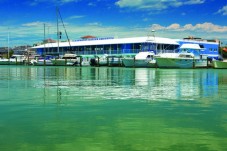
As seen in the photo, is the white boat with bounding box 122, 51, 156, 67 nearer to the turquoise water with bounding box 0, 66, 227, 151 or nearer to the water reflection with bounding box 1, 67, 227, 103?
the water reflection with bounding box 1, 67, 227, 103

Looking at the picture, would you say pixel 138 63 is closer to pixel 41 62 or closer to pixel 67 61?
pixel 67 61

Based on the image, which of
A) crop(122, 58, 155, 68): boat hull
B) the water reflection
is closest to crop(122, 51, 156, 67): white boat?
crop(122, 58, 155, 68): boat hull

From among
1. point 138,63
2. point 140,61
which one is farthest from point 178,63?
point 138,63

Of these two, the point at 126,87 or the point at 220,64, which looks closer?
the point at 126,87

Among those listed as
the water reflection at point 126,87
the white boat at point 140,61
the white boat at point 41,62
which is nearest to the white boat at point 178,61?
the white boat at point 140,61

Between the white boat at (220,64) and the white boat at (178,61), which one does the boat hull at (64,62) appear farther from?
the white boat at (220,64)

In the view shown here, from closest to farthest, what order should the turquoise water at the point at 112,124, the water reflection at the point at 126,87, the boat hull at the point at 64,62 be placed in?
the turquoise water at the point at 112,124 → the water reflection at the point at 126,87 → the boat hull at the point at 64,62

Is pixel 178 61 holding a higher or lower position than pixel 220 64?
higher

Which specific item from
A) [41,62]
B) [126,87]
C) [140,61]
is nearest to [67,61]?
[41,62]

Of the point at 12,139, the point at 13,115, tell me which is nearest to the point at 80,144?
the point at 12,139

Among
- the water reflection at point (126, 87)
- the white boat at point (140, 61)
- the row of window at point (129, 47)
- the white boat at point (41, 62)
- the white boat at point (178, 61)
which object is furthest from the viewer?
the white boat at point (41, 62)

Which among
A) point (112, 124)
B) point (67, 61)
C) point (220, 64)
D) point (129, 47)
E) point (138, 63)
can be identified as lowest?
point (112, 124)

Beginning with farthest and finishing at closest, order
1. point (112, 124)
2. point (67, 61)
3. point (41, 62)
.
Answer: point (41, 62) → point (67, 61) → point (112, 124)

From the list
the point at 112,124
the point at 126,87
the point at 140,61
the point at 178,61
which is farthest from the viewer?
the point at 140,61
